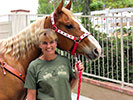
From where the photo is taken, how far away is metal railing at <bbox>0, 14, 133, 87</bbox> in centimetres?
429

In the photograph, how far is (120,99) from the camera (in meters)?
4.29

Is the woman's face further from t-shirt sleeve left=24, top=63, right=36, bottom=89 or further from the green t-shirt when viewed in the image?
t-shirt sleeve left=24, top=63, right=36, bottom=89

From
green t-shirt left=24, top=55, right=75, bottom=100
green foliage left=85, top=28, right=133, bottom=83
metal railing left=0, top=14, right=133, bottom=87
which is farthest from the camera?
green foliage left=85, top=28, right=133, bottom=83

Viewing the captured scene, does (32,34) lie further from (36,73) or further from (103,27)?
(103,27)

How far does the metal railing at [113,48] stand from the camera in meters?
4.29

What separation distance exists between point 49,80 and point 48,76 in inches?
1.6

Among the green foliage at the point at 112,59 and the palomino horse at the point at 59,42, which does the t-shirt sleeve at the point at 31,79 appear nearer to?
the palomino horse at the point at 59,42

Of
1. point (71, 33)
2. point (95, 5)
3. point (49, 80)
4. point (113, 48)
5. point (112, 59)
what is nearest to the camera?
point (49, 80)

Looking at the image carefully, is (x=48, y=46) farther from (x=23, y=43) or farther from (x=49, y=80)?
(x=23, y=43)

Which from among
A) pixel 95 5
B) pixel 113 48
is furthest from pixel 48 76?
pixel 95 5

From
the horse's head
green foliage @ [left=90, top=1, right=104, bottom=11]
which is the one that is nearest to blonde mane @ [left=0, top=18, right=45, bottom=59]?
the horse's head

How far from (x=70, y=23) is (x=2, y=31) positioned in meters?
5.56

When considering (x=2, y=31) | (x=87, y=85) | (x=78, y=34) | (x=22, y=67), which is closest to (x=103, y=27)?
(x=87, y=85)

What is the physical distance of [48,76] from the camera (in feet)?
6.11
